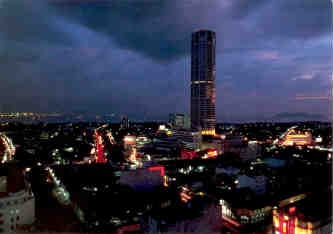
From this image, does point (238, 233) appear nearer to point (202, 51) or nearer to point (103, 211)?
point (103, 211)

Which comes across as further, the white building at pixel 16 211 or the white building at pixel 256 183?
the white building at pixel 256 183

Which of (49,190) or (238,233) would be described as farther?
(49,190)

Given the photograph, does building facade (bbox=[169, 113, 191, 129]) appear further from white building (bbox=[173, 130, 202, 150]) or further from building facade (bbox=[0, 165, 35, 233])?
building facade (bbox=[0, 165, 35, 233])

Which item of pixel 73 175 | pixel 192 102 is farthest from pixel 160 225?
pixel 192 102

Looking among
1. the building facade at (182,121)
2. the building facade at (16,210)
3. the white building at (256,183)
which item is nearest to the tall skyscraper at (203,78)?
the building facade at (182,121)

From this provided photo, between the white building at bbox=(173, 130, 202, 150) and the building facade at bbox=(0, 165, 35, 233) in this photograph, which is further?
the white building at bbox=(173, 130, 202, 150)

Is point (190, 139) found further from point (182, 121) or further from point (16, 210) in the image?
point (16, 210)

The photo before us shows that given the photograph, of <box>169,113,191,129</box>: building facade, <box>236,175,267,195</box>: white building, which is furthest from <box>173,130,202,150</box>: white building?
<box>236,175,267,195</box>: white building

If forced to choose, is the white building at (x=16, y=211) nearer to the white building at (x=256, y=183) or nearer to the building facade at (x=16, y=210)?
the building facade at (x=16, y=210)
